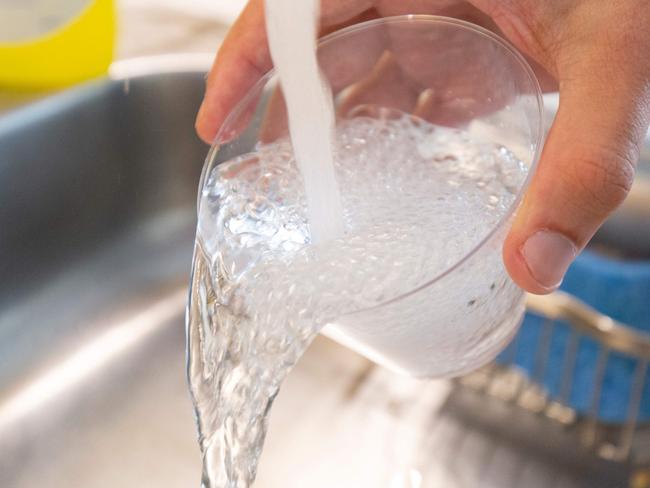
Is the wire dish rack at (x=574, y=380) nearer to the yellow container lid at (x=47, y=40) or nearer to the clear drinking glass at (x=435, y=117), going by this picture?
the clear drinking glass at (x=435, y=117)

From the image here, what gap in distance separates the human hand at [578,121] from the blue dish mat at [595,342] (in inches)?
8.3

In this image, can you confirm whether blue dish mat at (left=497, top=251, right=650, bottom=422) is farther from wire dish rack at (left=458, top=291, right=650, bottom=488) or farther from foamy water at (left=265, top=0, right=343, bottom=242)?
foamy water at (left=265, top=0, right=343, bottom=242)

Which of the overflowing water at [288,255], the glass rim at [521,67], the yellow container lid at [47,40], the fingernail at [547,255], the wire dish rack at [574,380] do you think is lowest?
the wire dish rack at [574,380]

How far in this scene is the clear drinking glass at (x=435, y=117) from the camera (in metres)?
0.30

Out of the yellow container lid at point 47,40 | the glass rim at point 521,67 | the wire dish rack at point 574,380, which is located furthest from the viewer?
→ the yellow container lid at point 47,40

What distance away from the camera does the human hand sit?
11.5 inches

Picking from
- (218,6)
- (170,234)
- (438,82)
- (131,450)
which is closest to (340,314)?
(438,82)

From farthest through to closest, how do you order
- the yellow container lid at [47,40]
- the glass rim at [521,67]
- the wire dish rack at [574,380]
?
the yellow container lid at [47,40] < the wire dish rack at [574,380] < the glass rim at [521,67]

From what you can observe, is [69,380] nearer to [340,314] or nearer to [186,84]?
[186,84]

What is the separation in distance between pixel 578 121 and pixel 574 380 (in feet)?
0.96

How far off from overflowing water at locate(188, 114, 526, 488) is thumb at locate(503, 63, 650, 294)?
0.03m

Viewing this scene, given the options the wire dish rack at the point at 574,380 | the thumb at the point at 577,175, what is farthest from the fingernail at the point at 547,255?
the wire dish rack at the point at 574,380

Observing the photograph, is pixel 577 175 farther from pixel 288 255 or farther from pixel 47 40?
pixel 47 40

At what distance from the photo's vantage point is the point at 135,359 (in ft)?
2.02
